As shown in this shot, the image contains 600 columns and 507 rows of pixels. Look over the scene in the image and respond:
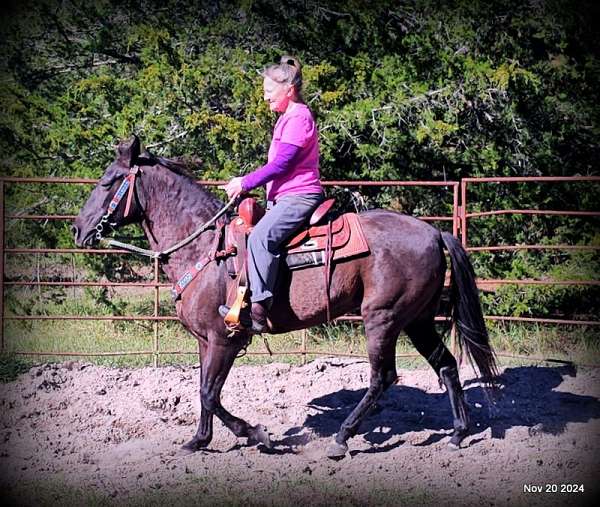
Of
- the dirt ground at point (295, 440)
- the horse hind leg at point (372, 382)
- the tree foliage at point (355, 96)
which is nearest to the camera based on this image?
the dirt ground at point (295, 440)

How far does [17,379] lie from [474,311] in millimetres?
4258

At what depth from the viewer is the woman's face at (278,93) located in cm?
513

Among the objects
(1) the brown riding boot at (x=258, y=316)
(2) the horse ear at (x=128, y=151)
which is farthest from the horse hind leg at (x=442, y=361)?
(2) the horse ear at (x=128, y=151)

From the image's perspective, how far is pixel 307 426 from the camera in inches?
240

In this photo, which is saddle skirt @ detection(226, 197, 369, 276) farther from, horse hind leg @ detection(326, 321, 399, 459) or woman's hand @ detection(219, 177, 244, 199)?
horse hind leg @ detection(326, 321, 399, 459)

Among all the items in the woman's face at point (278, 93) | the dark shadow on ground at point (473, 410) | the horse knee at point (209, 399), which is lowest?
the dark shadow on ground at point (473, 410)

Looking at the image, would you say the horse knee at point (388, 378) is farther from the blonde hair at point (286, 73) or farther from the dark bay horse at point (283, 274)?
the blonde hair at point (286, 73)

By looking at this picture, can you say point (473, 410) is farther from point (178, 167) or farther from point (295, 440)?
point (178, 167)

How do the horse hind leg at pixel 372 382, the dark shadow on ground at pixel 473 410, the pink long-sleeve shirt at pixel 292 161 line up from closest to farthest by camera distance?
1. the pink long-sleeve shirt at pixel 292 161
2. the horse hind leg at pixel 372 382
3. the dark shadow on ground at pixel 473 410

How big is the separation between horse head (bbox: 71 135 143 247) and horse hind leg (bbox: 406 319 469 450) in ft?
7.64

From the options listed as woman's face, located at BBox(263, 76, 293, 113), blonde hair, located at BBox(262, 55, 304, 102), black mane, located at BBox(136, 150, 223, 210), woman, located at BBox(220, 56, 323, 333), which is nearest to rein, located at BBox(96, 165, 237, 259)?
black mane, located at BBox(136, 150, 223, 210)

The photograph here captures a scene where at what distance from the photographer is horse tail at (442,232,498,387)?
5707 millimetres

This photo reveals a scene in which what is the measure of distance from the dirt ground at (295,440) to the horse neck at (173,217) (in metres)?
1.40

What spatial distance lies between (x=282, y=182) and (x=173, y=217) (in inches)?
33.6
